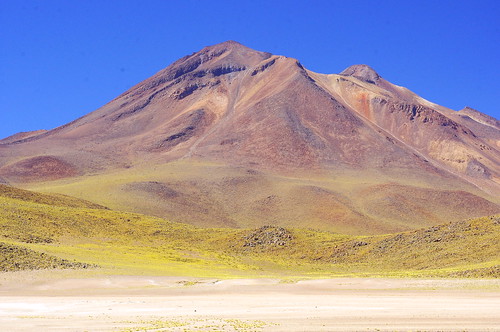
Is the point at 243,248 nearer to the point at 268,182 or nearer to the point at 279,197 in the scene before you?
the point at 279,197

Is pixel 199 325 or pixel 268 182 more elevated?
pixel 268 182

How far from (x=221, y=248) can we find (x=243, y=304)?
43.6 meters

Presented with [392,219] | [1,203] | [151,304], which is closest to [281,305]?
[151,304]

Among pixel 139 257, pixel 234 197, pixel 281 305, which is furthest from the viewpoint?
pixel 234 197

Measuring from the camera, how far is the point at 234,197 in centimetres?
14562

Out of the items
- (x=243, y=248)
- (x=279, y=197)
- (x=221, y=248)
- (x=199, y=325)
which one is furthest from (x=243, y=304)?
(x=279, y=197)

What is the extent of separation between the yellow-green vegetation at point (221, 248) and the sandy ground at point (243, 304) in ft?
21.4

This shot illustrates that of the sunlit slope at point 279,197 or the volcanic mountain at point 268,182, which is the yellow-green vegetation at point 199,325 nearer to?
the sunlit slope at point 279,197

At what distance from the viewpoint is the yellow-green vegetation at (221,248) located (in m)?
50.9

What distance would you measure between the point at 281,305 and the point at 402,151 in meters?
174

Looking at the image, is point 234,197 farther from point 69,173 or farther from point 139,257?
point 139,257

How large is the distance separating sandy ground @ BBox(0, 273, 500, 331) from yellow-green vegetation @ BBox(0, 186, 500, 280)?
21.4 ft

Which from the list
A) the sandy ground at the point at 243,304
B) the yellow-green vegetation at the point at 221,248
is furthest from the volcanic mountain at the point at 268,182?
the sandy ground at the point at 243,304

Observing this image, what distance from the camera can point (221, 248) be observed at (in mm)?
75125
